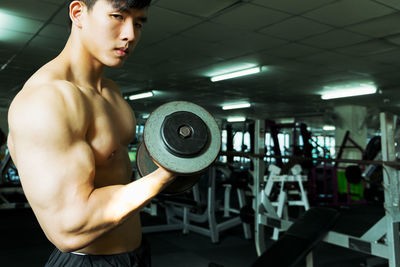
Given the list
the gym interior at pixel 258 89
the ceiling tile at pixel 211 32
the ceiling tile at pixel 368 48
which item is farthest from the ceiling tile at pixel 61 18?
the ceiling tile at pixel 368 48

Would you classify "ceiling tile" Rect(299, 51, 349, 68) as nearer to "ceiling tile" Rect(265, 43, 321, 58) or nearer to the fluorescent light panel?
"ceiling tile" Rect(265, 43, 321, 58)

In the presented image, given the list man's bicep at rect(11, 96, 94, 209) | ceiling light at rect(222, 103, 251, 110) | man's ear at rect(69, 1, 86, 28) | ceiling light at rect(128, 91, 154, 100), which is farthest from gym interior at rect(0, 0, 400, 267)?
ceiling light at rect(222, 103, 251, 110)

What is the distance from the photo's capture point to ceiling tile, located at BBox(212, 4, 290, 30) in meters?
2.89

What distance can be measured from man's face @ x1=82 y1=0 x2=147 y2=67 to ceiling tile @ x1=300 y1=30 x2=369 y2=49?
129 inches

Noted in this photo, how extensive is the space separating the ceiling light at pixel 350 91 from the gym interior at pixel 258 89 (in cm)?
4

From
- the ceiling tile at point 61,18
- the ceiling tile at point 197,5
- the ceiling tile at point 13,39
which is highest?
the ceiling tile at point 13,39

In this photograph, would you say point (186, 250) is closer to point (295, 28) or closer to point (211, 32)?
point (211, 32)

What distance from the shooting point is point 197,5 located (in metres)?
2.84

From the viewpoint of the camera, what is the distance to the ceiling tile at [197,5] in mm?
2768

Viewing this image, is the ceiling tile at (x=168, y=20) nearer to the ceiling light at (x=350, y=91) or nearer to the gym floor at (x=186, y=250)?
the gym floor at (x=186, y=250)

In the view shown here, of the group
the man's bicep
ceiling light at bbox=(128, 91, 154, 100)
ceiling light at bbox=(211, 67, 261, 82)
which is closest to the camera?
the man's bicep

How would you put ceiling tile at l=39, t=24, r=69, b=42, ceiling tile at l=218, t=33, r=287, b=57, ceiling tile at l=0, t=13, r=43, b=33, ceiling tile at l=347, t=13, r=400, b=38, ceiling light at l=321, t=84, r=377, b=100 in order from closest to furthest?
ceiling tile at l=347, t=13, r=400, b=38 → ceiling tile at l=0, t=13, r=43, b=33 → ceiling tile at l=39, t=24, r=69, b=42 → ceiling tile at l=218, t=33, r=287, b=57 → ceiling light at l=321, t=84, r=377, b=100

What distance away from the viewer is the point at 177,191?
26.9 inches

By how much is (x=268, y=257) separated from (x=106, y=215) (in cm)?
155
